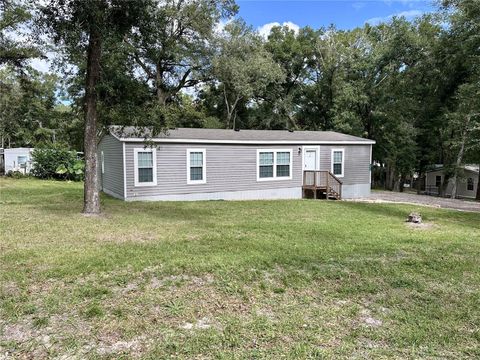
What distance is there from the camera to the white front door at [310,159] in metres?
15.9

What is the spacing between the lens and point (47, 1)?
7.83 m

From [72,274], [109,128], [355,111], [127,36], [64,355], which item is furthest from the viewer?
[355,111]

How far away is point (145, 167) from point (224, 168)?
10.3ft

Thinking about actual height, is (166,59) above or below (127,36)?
above

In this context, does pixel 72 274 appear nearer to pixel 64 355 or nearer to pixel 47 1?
pixel 64 355

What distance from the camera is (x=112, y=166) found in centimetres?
1370

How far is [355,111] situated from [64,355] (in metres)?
27.3

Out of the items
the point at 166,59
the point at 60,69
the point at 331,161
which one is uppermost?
the point at 166,59

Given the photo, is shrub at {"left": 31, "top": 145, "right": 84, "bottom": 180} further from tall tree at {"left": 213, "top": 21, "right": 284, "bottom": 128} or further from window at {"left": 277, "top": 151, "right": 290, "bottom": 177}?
window at {"left": 277, "top": 151, "right": 290, "bottom": 177}

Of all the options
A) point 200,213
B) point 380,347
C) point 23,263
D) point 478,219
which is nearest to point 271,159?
point 200,213

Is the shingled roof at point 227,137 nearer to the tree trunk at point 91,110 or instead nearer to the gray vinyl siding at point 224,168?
the gray vinyl siding at point 224,168

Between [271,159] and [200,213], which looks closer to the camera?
[200,213]

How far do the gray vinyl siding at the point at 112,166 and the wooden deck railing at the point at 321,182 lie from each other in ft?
25.6

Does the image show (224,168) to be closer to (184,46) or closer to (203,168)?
(203,168)
